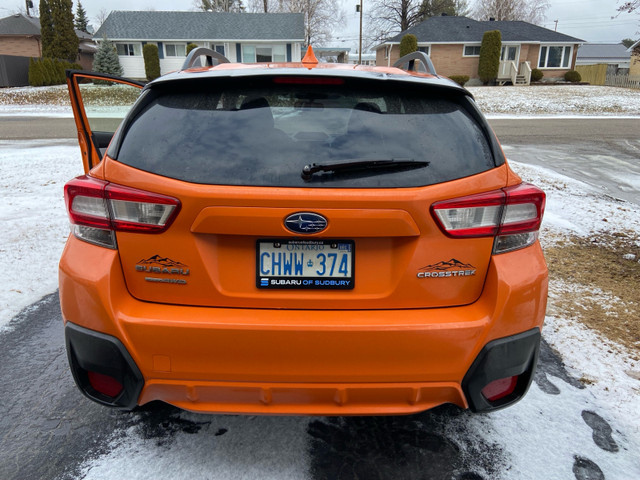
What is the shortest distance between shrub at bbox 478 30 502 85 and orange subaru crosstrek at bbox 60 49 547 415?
4034cm

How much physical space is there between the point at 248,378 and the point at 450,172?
3.77 feet

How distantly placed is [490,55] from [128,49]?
3114 cm

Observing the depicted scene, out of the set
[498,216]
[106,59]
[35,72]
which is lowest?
[498,216]

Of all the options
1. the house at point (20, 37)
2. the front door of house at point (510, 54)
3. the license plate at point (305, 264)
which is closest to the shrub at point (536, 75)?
the front door of house at point (510, 54)

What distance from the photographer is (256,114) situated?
2.04 metres

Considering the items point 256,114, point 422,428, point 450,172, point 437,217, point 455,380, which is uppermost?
point 256,114

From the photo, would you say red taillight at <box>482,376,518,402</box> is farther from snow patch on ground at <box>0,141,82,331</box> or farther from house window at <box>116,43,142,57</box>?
house window at <box>116,43,142,57</box>

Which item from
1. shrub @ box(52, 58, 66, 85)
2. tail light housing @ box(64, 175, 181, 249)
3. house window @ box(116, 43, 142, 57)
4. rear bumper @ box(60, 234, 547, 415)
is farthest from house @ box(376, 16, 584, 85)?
tail light housing @ box(64, 175, 181, 249)

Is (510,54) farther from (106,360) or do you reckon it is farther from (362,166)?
(106,360)

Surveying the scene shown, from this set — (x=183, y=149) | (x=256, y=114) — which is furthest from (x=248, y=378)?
(x=256, y=114)

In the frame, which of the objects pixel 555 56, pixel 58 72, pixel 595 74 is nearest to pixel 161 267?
pixel 58 72

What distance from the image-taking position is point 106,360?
6.38ft

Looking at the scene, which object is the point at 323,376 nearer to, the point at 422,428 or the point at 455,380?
the point at 455,380

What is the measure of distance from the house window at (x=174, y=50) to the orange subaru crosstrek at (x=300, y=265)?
45626 mm
